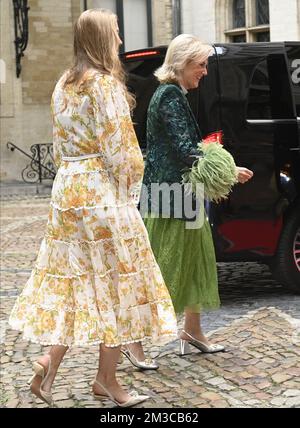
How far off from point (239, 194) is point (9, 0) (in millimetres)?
18235

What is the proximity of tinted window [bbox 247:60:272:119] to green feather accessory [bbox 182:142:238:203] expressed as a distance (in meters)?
1.82

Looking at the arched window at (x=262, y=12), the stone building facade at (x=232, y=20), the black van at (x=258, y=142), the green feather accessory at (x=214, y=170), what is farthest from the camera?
the arched window at (x=262, y=12)

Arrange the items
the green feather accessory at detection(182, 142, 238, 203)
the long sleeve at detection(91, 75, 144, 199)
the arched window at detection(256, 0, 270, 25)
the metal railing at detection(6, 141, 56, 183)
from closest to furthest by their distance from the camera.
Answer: the long sleeve at detection(91, 75, 144, 199) < the green feather accessory at detection(182, 142, 238, 203) < the arched window at detection(256, 0, 270, 25) < the metal railing at detection(6, 141, 56, 183)

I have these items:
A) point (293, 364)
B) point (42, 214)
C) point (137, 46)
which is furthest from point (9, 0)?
point (293, 364)

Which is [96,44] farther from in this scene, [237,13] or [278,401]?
[237,13]

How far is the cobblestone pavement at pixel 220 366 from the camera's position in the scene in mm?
4328

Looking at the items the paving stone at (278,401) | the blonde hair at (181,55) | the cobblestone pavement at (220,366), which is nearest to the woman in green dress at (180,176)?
the blonde hair at (181,55)

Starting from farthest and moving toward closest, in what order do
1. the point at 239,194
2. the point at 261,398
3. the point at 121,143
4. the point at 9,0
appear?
the point at 9,0 → the point at 239,194 → the point at 261,398 → the point at 121,143

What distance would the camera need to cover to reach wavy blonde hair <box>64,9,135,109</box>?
13.0 feet

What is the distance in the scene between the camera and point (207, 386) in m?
4.50

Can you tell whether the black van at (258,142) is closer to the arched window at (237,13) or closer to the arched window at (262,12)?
the arched window at (262,12)

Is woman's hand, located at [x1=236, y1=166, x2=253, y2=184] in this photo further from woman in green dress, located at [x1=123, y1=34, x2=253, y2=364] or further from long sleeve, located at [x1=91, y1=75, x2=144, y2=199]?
long sleeve, located at [x1=91, y1=75, x2=144, y2=199]

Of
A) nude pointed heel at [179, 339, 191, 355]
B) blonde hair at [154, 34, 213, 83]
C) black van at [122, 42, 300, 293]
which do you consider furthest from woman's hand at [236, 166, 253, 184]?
black van at [122, 42, 300, 293]
